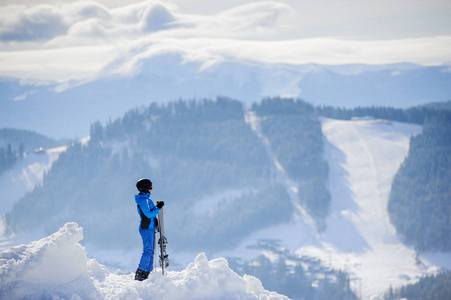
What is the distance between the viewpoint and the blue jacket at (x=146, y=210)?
24.1 metres

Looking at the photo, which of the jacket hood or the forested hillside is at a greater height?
the jacket hood

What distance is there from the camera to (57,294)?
21.9m

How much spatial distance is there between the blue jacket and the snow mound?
2160 millimetres

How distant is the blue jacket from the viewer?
24.1 metres

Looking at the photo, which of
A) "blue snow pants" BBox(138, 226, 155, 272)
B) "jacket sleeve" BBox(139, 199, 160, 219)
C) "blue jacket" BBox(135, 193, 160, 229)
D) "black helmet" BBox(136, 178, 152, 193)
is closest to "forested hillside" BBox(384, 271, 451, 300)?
"blue snow pants" BBox(138, 226, 155, 272)

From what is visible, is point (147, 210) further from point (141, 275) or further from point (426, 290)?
point (426, 290)

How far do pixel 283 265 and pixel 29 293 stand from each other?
18118cm

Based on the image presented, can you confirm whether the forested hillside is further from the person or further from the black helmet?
the black helmet

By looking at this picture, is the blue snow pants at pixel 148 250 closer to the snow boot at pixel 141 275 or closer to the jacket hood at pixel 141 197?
the snow boot at pixel 141 275

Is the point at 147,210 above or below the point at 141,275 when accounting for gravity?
above

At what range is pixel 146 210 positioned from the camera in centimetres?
2408

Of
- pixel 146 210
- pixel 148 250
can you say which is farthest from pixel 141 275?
pixel 146 210

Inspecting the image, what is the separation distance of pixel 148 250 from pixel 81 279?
286 centimetres

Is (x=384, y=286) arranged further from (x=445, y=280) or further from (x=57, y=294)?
(x=57, y=294)
